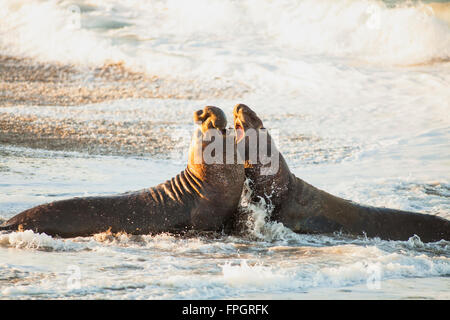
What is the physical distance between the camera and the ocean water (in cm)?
523

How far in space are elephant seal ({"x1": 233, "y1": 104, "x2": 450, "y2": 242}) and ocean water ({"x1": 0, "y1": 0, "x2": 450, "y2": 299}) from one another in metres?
0.14

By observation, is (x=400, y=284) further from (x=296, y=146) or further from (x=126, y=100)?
(x=126, y=100)

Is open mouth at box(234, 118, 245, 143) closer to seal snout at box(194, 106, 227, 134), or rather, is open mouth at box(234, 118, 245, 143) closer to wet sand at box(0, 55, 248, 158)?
seal snout at box(194, 106, 227, 134)

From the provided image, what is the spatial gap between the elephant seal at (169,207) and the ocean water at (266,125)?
153 millimetres

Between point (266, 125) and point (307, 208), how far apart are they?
797 centimetres

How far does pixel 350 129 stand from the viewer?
14398mm

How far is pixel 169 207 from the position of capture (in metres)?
6.71

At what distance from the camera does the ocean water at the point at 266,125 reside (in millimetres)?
5234

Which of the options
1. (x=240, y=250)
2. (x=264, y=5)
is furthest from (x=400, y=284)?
(x=264, y=5)

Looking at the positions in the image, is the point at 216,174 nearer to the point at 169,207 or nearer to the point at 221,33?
the point at 169,207

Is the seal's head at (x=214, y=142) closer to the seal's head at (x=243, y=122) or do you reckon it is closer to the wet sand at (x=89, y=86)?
the seal's head at (x=243, y=122)

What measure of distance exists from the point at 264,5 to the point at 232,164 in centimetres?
1812

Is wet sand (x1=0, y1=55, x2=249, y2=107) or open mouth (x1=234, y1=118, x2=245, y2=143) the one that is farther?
wet sand (x1=0, y1=55, x2=249, y2=107)

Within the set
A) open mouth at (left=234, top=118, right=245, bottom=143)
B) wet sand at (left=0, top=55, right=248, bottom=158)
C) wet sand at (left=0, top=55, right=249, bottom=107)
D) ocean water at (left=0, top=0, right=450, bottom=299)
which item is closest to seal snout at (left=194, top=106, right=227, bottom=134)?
open mouth at (left=234, top=118, right=245, bottom=143)
